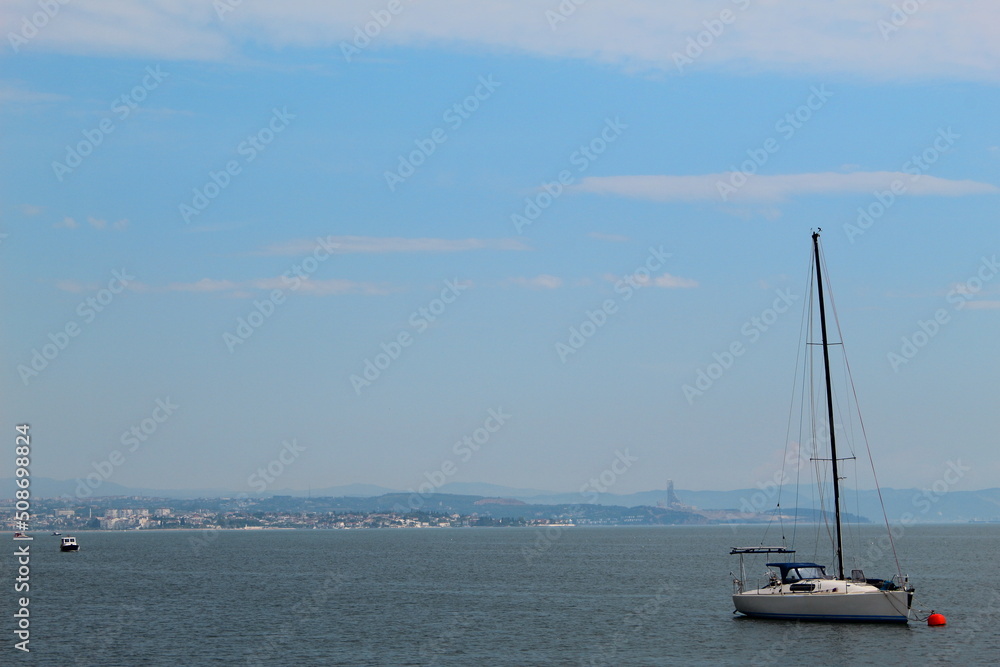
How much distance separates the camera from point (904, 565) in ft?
512

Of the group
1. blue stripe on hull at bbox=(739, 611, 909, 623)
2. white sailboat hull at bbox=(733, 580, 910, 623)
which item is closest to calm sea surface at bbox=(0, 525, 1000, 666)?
blue stripe on hull at bbox=(739, 611, 909, 623)

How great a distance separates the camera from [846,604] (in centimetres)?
7094

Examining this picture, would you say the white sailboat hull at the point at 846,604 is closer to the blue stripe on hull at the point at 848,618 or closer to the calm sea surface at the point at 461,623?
the blue stripe on hull at the point at 848,618

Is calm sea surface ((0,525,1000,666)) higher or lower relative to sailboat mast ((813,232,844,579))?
lower

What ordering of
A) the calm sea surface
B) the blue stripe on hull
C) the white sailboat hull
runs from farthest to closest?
the blue stripe on hull → the white sailboat hull → the calm sea surface

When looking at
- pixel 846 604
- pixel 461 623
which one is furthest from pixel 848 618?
pixel 461 623

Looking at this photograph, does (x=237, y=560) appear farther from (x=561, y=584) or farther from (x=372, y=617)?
(x=372, y=617)

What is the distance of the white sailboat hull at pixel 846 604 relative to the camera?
70625 millimetres

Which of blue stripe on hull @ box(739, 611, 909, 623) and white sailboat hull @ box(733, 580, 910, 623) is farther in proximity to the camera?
blue stripe on hull @ box(739, 611, 909, 623)

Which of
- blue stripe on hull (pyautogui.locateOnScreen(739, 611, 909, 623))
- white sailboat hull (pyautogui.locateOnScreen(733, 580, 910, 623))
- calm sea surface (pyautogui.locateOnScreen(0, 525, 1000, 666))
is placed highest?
white sailboat hull (pyautogui.locateOnScreen(733, 580, 910, 623))

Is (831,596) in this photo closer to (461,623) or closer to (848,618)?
(848,618)

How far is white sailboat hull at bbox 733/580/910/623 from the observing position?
7062 cm

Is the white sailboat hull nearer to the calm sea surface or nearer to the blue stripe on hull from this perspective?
the blue stripe on hull

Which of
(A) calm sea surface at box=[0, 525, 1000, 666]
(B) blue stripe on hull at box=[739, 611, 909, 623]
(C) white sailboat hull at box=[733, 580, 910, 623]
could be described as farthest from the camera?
(B) blue stripe on hull at box=[739, 611, 909, 623]
